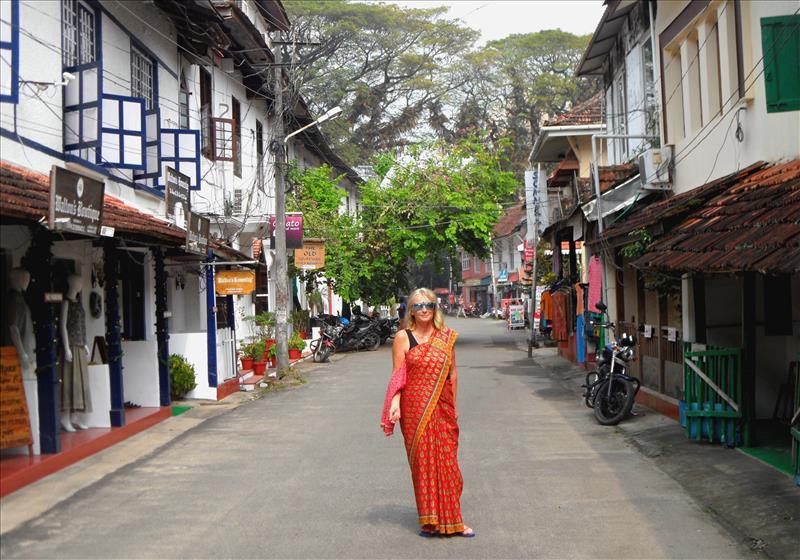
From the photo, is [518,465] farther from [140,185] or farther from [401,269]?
[401,269]

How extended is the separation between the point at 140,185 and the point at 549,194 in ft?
62.1

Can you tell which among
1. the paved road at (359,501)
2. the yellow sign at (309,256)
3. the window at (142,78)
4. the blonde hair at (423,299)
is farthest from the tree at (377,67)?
the blonde hair at (423,299)

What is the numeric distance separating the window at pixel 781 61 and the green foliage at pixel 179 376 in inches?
409

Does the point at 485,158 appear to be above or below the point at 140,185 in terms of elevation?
above

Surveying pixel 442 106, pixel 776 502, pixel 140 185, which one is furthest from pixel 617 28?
pixel 442 106

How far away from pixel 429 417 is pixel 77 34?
813 centimetres

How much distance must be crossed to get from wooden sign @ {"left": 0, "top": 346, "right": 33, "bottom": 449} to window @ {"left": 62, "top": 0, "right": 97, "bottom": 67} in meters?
4.13

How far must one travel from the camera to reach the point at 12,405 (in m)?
9.13

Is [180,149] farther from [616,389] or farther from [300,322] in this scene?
[300,322]

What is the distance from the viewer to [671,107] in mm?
14188

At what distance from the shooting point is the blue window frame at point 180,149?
14367mm

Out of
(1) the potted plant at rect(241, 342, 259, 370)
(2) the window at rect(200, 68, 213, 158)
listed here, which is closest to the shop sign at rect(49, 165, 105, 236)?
(2) the window at rect(200, 68, 213, 158)

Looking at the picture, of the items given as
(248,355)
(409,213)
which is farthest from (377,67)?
(248,355)

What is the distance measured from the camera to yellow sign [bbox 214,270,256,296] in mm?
16328
